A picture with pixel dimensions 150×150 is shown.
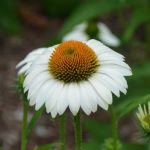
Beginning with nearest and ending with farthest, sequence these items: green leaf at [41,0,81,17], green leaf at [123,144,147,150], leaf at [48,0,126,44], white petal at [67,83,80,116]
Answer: white petal at [67,83,80,116]
green leaf at [123,144,147,150]
leaf at [48,0,126,44]
green leaf at [41,0,81,17]

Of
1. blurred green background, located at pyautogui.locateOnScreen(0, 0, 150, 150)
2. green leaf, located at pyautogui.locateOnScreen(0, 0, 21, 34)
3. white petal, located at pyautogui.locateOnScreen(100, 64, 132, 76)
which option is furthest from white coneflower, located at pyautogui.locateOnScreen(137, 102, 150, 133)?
green leaf, located at pyautogui.locateOnScreen(0, 0, 21, 34)

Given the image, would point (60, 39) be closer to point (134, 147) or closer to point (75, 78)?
point (134, 147)

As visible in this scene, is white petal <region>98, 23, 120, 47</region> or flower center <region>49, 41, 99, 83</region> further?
white petal <region>98, 23, 120, 47</region>

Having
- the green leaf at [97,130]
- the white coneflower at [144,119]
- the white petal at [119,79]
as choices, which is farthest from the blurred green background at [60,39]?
the white petal at [119,79]

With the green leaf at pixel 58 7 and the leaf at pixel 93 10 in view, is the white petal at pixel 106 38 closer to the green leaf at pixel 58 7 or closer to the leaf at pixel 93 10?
the leaf at pixel 93 10

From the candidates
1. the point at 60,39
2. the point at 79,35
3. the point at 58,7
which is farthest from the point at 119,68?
A: the point at 58,7

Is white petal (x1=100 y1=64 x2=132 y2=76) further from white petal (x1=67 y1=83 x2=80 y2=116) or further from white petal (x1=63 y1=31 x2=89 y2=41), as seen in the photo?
white petal (x1=63 y1=31 x2=89 y2=41)

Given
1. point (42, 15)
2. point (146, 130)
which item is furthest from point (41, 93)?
point (42, 15)
